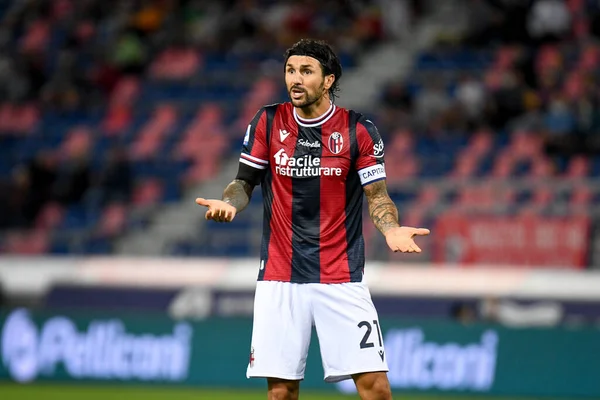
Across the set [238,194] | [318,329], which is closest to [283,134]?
[238,194]

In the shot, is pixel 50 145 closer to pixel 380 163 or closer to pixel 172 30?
pixel 172 30

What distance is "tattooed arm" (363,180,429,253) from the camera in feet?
20.2

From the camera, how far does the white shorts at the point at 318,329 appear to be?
6.46 m

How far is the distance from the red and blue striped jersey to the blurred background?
6.74 m

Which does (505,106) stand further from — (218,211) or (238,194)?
(218,211)

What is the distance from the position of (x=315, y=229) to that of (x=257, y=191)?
1004 centimetres

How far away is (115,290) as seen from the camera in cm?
1594

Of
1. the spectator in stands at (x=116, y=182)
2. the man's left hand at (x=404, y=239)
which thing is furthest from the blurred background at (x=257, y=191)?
the man's left hand at (x=404, y=239)

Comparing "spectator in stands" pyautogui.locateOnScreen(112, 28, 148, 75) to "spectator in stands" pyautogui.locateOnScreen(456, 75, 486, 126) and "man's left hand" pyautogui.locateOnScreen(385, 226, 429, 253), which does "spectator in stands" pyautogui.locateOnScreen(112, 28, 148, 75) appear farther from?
"man's left hand" pyautogui.locateOnScreen(385, 226, 429, 253)

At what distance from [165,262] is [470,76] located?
234 inches

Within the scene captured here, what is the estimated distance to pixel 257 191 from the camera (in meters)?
16.6

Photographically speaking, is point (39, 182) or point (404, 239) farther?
point (39, 182)

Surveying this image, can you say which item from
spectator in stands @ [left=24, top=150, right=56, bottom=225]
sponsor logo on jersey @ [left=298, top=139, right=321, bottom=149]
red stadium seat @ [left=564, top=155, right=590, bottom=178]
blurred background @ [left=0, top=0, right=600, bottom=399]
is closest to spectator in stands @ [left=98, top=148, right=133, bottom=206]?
blurred background @ [left=0, top=0, right=600, bottom=399]

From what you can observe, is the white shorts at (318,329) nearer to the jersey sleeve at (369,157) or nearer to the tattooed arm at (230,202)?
the tattooed arm at (230,202)
